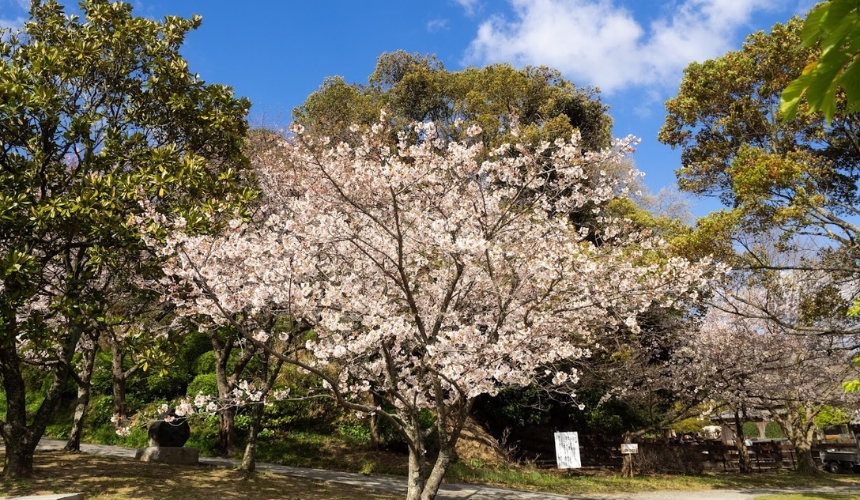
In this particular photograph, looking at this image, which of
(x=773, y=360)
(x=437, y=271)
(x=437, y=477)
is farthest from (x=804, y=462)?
(x=437, y=477)

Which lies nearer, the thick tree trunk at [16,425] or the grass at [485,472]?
the thick tree trunk at [16,425]

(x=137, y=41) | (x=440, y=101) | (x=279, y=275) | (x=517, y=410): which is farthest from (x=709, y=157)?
(x=440, y=101)

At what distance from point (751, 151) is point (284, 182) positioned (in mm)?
11130

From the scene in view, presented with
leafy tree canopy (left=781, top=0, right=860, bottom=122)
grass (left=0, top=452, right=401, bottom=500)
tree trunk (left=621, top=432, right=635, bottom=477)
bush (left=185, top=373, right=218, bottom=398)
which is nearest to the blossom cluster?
grass (left=0, top=452, right=401, bottom=500)

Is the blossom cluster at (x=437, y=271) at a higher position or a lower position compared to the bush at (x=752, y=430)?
higher

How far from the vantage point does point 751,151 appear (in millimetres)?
10242

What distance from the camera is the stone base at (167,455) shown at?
426 inches

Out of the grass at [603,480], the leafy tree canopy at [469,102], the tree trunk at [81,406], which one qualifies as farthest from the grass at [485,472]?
the leafy tree canopy at [469,102]

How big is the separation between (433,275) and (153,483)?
5697mm

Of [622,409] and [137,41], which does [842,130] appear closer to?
[622,409]

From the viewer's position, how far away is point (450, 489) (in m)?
11.3

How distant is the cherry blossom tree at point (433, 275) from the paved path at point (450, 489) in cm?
333

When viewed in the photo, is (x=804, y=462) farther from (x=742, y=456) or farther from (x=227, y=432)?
(x=227, y=432)

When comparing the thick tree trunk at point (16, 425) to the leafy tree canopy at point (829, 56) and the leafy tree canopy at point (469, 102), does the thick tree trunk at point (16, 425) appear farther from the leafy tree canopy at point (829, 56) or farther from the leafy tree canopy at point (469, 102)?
the leafy tree canopy at point (469, 102)
